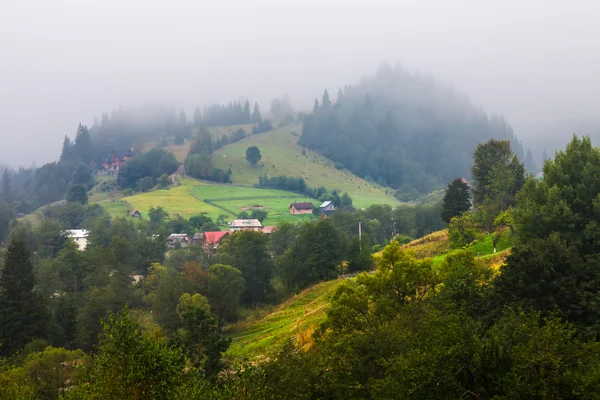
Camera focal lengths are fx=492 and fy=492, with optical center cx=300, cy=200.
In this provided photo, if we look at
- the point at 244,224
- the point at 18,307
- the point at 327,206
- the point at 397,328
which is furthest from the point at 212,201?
the point at 397,328

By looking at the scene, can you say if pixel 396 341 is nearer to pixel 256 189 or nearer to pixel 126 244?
pixel 126 244

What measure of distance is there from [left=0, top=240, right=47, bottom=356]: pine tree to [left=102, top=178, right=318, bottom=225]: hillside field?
7749 cm

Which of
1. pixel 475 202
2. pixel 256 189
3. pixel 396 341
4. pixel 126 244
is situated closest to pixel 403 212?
pixel 475 202

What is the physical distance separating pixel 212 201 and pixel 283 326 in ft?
352

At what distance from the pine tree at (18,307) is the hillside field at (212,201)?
77.5m

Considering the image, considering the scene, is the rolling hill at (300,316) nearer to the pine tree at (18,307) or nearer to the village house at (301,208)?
the pine tree at (18,307)

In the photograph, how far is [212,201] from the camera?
147 m

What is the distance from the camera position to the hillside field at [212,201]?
134000 mm

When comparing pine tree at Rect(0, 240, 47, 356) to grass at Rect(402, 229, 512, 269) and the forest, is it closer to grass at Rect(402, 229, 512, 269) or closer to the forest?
the forest

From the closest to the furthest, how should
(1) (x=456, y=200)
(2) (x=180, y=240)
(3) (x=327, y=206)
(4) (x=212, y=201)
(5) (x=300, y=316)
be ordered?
(5) (x=300, y=316), (1) (x=456, y=200), (2) (x=180, y=240), (4) (x=212, y=201), (3) (x=327, y=206)

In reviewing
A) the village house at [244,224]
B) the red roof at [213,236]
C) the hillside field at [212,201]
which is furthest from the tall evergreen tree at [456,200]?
the hillside field at [212,201]

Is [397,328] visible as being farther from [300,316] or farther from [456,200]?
[456,200]

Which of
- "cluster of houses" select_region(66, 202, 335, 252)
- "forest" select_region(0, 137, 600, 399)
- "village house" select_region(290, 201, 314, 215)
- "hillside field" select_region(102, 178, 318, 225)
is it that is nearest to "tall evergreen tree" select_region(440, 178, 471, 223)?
"forest" select_region(0, 137, 600, 399)

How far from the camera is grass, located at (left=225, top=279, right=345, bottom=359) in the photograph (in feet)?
116
